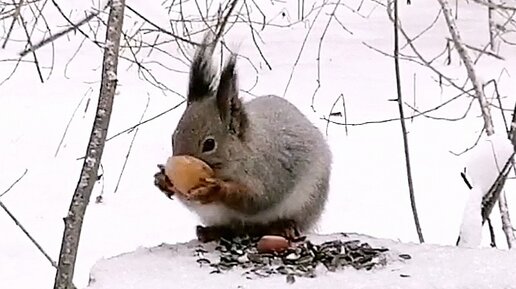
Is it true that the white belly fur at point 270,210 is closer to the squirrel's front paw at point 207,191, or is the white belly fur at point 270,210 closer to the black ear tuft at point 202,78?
the squirrel's front paw at point 207,191

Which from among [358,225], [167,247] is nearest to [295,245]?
[167,247]

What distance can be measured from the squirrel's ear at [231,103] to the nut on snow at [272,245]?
0.19m

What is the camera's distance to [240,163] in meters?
1.55

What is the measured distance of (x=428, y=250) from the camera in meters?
1.43

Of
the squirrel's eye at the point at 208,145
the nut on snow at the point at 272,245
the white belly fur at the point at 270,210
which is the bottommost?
the nut on snow at the point at 272,245

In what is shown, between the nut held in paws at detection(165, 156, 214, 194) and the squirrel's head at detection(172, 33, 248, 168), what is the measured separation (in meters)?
0.05

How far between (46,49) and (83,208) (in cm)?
300

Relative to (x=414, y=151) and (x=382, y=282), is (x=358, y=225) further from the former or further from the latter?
(x=382, y=282)

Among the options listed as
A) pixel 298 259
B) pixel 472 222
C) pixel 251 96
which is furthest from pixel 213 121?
pixel 251 96

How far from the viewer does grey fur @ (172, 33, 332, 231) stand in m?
1.54

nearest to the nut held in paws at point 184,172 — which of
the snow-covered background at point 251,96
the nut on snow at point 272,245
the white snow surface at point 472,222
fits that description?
the nut on snow at point 272,245

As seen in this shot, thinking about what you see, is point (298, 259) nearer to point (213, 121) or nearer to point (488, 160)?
point (213, 121)

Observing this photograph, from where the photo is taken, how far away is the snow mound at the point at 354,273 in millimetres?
1241

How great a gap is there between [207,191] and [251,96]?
175 cm
